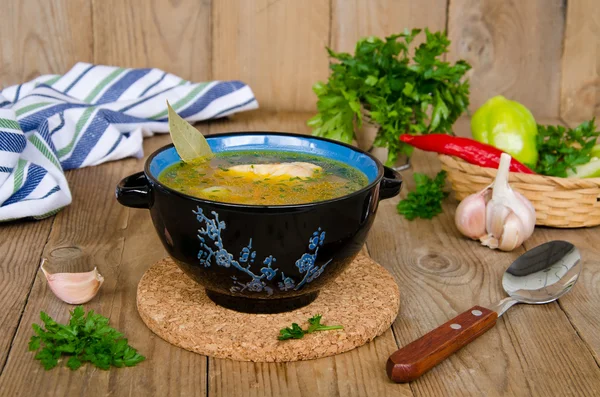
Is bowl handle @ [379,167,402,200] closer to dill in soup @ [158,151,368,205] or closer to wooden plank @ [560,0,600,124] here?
dill in soup @ [158,151,368,205]

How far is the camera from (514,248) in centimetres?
147

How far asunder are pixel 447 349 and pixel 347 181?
28cm

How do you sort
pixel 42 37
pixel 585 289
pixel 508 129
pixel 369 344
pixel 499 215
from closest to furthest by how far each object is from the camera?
pixel 369 344, pixel 585 289, pixel 499 215, pixel 508 129, pixel 42 37

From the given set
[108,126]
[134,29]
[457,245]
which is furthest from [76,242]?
[134,29]

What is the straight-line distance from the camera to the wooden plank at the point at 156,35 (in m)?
2.40

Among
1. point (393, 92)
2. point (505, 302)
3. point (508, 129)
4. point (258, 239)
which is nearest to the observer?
point (258, 239)

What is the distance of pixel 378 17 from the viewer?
245cm

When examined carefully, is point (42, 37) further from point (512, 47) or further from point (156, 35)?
point (512, 47)

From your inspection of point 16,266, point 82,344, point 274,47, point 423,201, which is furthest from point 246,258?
point 274,47

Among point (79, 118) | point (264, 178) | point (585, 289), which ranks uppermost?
point (264, 178)

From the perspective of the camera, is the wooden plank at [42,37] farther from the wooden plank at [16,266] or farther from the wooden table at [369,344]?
the wooden plank at [16,266]

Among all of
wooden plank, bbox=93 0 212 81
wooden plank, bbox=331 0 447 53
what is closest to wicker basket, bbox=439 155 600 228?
wooden plank, bbox=331 0 447 53

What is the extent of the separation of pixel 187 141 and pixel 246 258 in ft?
0.85

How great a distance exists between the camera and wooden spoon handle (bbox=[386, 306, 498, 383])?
1.00 metres
